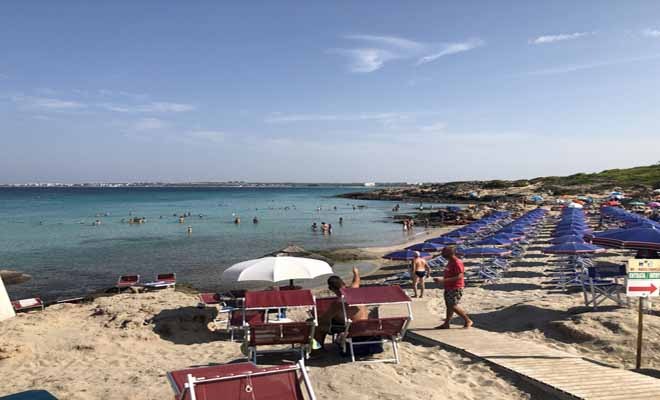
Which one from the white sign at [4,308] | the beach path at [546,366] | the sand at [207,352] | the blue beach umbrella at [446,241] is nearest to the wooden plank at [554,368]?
the beach path at [546,366]

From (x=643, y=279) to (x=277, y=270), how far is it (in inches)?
228

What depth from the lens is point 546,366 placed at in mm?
6121

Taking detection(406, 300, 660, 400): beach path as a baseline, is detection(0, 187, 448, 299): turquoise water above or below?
below

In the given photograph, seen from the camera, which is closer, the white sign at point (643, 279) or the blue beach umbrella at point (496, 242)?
the white sign at point (643, 279)

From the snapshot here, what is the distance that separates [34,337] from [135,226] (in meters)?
39.1

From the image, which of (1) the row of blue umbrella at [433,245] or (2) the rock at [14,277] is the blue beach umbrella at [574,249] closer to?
(1) the row of blue umbrella at [433,245]

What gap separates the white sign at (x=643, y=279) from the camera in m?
6.27

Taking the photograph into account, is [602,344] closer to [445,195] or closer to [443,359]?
[443,359]

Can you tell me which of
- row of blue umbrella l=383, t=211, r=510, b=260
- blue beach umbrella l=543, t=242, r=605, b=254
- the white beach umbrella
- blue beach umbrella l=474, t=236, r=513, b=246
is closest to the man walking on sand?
the white beach umbrella

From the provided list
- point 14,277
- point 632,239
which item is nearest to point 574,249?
point 632,239

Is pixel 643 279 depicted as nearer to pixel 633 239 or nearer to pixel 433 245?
pixel 633 239

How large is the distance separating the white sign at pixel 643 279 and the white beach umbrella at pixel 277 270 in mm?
5074

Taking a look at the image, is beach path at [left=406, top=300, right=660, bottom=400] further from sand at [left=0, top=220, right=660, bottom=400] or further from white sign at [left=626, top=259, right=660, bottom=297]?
white sign at [left=626, top=259, right=660, bottom=297]

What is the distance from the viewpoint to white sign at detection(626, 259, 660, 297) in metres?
6.27
